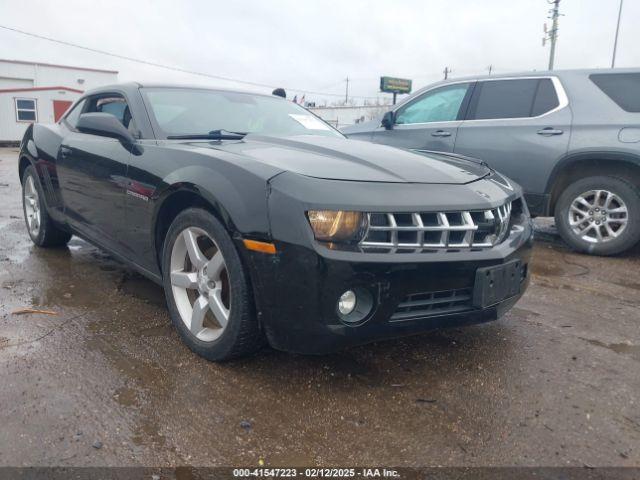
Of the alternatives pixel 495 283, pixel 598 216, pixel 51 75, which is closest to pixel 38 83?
pixel 51 75

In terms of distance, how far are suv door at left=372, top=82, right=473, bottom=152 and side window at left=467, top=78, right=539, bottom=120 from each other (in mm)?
135

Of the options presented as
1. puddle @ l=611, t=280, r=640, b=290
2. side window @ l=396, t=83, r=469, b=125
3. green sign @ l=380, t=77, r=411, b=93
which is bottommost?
puddle @ l=611, t=280, r=640, b=290

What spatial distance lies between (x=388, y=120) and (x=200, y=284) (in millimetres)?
3875

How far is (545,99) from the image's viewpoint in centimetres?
502

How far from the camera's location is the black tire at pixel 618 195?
4555mm

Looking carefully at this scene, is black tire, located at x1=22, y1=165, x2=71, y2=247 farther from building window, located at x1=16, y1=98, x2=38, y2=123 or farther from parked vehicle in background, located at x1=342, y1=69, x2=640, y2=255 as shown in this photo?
building window, located at x1=16, y1=98, x2=38, y2=123

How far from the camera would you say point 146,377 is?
233 centimetres

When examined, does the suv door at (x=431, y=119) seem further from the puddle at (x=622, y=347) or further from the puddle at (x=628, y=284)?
the puddle at (x=622, y=347)

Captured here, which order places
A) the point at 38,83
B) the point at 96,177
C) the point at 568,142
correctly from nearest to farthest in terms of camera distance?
the point at 96,177 → the point at 568,142 → the point at 38,83

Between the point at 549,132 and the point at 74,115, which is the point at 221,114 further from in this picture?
the point at 549,132

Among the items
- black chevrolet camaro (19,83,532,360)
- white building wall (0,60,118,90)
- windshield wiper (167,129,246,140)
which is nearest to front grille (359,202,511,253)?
black chevrolet camaro (19,83,532,360)

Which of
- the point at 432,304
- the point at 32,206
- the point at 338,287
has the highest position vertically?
the point at 338,287

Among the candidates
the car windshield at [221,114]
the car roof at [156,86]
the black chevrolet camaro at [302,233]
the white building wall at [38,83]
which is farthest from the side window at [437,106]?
the white building wall at [38,83]

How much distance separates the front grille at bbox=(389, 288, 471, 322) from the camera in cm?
211
